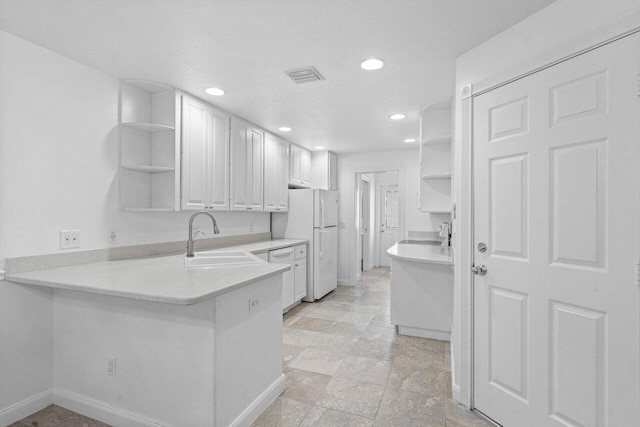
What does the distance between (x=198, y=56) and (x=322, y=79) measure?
92 cm

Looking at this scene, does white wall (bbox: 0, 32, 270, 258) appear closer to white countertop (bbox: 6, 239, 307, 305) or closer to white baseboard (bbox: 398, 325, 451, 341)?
white countertop (bbox: 6, 239, 307, 305)

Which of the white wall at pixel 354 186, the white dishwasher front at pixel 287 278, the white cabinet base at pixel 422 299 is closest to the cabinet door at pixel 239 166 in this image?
the white dishwasher front at pixel 287 278

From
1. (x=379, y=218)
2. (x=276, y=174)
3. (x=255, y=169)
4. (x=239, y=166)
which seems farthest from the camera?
(x=379, y=218)

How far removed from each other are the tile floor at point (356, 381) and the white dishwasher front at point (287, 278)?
0.19m

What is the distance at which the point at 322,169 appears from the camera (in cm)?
543

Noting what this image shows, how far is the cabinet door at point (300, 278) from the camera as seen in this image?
423 cm

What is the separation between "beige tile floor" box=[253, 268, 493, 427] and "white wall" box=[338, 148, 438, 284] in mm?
1748

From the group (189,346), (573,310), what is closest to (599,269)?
(573,310)

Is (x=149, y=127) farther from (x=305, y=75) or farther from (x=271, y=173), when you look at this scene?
(x=271, y=173)

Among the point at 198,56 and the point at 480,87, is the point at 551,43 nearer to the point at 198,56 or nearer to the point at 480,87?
the point at 480,87

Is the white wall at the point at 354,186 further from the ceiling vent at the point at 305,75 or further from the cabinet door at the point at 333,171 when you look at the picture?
the ceiling vent at the point at 305,75

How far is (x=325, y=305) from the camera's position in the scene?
4445 mm

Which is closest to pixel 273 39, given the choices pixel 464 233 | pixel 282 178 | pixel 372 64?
pixel 372 64

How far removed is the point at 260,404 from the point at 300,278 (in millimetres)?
2383
